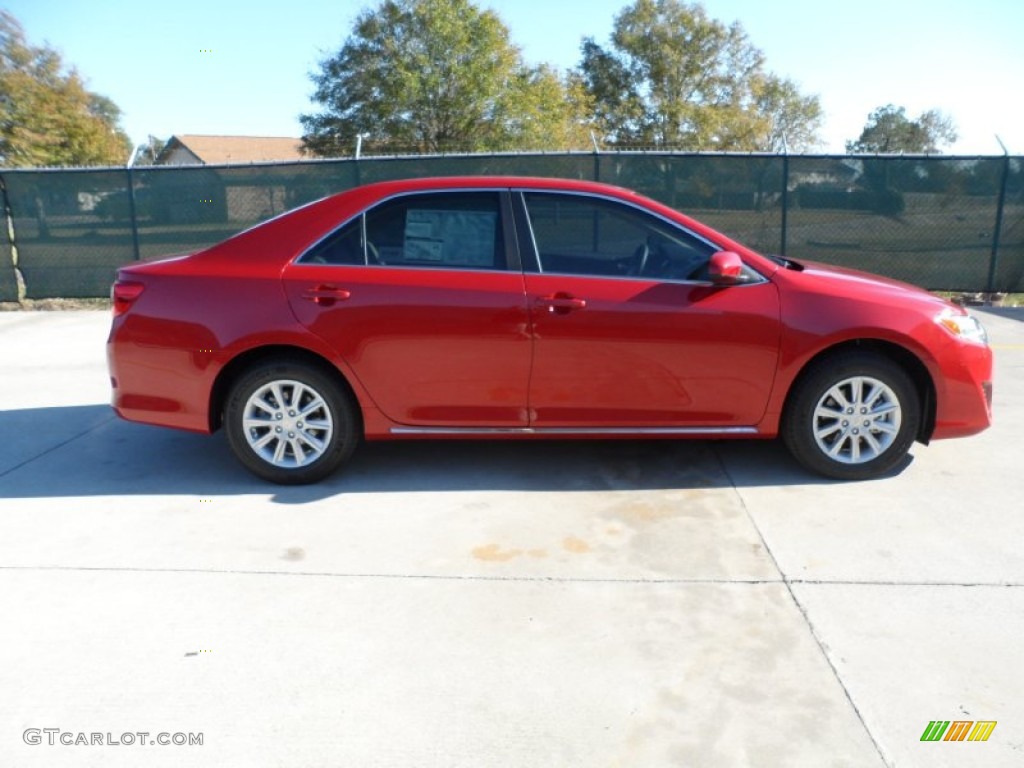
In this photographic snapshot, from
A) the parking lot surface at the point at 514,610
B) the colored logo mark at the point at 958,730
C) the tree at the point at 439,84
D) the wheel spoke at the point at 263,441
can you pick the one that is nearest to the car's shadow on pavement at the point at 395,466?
the parking lot surface at the point at 514,610

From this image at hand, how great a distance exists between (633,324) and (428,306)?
1089 millimetres

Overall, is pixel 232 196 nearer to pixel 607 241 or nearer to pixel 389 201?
pixel 389 201

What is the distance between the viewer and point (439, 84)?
24.0 m

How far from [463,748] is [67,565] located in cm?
220

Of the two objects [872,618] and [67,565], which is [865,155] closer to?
[872,618]

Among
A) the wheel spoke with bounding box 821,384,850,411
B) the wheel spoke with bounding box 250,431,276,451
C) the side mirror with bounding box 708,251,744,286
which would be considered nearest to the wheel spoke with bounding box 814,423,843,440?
the wheel spoke with bounding box 821,384,850,411

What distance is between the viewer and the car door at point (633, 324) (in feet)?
14.1

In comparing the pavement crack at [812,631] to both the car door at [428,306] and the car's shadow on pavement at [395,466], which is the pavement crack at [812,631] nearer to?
the car's shadow on pavement at [395,466]

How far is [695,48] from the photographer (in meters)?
39.8

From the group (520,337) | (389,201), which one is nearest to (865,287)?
(520,337)

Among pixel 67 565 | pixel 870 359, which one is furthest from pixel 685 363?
pixel 67 565

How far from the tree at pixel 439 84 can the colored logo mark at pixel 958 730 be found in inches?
872

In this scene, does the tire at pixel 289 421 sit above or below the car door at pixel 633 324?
below

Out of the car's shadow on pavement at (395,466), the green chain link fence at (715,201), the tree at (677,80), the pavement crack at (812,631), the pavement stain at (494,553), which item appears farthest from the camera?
the tree at (677,80)
